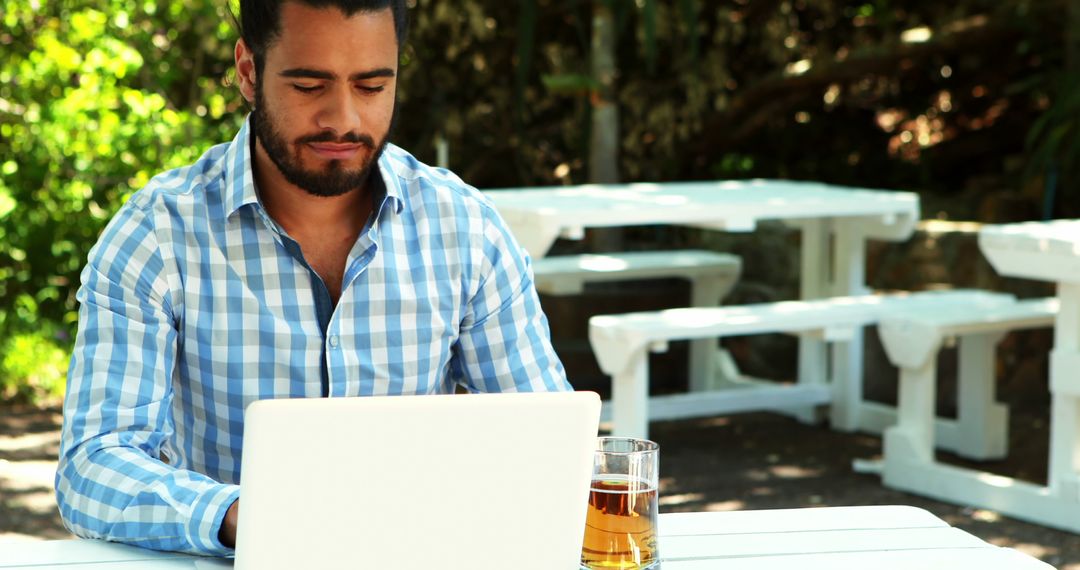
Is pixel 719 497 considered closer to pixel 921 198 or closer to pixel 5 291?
pixel 921 198

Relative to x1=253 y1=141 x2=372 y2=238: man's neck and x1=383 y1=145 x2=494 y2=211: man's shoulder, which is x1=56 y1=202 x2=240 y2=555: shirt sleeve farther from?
x1=383 y1=145 x2=494 y2=211: man's shoulder

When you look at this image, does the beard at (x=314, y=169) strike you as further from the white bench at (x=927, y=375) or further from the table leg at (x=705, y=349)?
the table leg at (x=705, y=349)

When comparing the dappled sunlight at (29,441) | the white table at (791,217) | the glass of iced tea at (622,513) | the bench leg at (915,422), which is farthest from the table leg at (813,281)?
the glass of iced tea at (622,513)

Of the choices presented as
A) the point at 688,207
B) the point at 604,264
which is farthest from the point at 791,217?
the point at 688,207

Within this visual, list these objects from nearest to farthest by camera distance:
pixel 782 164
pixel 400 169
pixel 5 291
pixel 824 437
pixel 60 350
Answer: pixel 400 169, pixel 824 437, pixel 60 350, pixel 5 291, pixel 782 164

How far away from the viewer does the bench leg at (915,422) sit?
15.1ft

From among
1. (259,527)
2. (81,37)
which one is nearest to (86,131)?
(81,37)

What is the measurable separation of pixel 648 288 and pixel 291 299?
15.3 ft

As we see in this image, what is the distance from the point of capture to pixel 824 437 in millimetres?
5340

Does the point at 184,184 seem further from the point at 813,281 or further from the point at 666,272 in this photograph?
the point at 813,281

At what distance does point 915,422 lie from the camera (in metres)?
4.63

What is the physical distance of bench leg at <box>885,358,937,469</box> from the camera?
459 centimetres

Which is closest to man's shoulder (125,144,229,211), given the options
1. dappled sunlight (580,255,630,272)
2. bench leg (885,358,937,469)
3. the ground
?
the ground

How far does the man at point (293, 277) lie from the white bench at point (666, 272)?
10.7 ft
